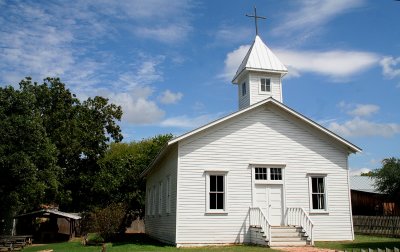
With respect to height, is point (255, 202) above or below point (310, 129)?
below

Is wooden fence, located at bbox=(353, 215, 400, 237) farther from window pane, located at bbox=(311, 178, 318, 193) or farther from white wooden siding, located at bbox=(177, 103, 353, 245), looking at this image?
window pane, located at bbox=(311, 178, 318, 193)

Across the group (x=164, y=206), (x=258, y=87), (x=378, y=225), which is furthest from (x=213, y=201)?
(x=378, y=225)

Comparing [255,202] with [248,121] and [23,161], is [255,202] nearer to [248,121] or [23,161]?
[248,121]

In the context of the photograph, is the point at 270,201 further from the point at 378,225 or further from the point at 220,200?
the point at 378,225

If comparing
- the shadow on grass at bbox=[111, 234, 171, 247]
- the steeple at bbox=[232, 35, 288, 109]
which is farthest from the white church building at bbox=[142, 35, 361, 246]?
the steeple at bbox=[232, 35, 288, 109]

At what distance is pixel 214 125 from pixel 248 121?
194cm

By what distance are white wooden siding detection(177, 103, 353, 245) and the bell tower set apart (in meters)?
3.46

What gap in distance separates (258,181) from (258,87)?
22.6ft

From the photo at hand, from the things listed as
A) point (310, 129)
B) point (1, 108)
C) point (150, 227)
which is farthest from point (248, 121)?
point (1, 108)

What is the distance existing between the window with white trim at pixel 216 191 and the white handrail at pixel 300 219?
3354 millimetres

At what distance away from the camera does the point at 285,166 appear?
73.2 ft

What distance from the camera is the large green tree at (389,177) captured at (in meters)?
34.0

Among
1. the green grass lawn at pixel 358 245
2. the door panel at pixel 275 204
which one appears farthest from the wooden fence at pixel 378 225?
the door panel at pixel 275 204

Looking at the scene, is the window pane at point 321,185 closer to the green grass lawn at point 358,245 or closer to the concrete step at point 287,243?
the green grass lawn at point 358,245
